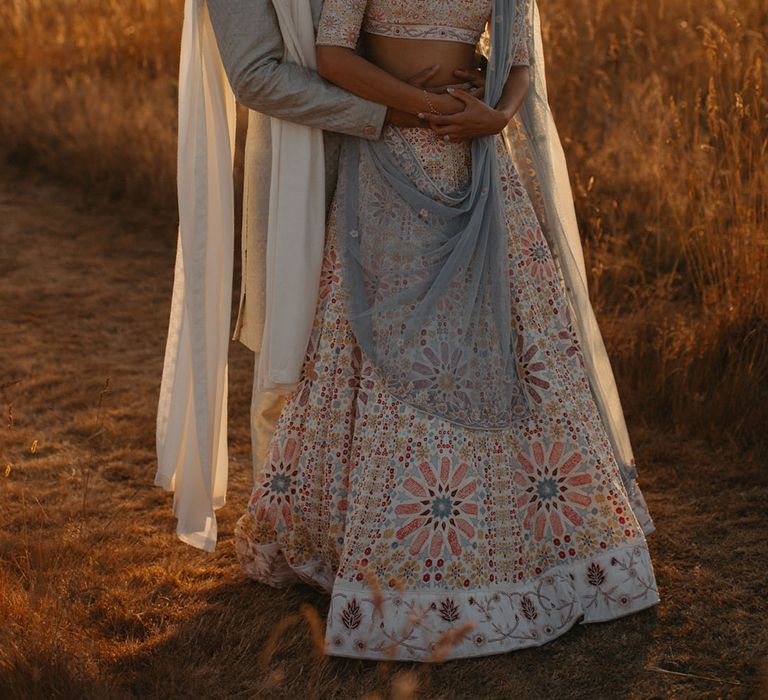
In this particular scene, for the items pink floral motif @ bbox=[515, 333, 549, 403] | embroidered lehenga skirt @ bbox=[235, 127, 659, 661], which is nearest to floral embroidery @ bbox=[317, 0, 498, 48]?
embroidered lehenga skirt @ bbox=[235, 127, 659, 661]

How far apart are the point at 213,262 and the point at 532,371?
2.66 feet

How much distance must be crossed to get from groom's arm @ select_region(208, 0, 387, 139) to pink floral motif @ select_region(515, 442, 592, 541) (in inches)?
33.5

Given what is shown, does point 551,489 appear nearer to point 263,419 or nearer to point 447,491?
point 447,491

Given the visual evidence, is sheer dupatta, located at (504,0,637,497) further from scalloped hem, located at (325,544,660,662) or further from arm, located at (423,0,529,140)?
scalloped hem, located at (325,544,660,662)

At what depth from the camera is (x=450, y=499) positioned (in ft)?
8.13

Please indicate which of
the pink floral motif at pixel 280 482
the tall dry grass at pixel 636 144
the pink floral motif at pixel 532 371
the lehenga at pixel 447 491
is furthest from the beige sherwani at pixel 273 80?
the tall dry grass at pixel 636 144

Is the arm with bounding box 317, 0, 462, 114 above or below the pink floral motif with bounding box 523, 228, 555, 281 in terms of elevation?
above

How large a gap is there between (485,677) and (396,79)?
52.8 inches

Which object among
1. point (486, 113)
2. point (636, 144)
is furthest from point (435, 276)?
point (636, 144)

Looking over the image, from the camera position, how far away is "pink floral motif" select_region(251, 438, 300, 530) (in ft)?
8.79

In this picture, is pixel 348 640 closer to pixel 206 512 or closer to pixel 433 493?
pixel 433 493

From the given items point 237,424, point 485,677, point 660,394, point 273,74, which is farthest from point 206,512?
point 660,394

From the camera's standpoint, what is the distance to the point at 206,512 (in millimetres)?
2771

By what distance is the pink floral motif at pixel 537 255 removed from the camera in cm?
270
